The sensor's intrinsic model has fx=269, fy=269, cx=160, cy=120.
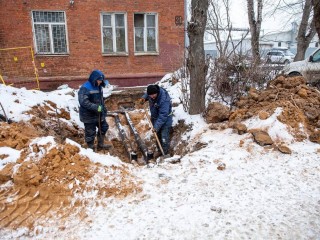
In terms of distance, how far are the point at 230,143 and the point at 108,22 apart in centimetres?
818

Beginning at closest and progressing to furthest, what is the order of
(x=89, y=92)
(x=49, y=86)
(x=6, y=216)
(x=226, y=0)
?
(x=6, y=216), (x=89, y=92), (x=226, y=0), (x=49, y=86)

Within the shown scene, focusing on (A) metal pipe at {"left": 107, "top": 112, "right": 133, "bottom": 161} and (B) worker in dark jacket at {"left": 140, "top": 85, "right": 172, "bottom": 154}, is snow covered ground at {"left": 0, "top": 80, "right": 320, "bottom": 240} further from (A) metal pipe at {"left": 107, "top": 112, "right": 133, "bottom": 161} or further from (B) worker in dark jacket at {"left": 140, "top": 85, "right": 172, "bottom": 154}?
(A) metal pipe at {"left": 107, "top": 112, "right": 133, "bottom": 161}

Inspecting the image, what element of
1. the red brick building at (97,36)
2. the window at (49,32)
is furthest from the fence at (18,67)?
the window at (49,32)

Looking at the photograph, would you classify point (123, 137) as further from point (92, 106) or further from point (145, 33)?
point (145, 33)

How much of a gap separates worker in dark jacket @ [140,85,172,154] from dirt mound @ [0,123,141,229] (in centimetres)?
188

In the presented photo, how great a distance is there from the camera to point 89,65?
10.7 m

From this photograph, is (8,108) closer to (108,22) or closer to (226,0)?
(108,22)

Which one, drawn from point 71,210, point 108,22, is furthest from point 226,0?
point 71,210

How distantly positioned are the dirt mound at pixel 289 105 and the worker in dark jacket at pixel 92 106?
264 centimetres

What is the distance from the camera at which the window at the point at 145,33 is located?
10.9 meters

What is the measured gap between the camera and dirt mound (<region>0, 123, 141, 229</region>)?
8.91 ft

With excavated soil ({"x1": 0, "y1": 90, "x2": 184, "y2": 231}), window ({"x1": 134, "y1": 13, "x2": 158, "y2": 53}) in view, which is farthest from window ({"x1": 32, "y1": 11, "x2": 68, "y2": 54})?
excavated soil ({"x1": 0, "y1": 90, "x2": 184, "y2": 231})

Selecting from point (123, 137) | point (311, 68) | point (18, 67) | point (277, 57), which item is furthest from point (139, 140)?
point (277, 57)

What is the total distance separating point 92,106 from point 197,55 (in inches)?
92.5
